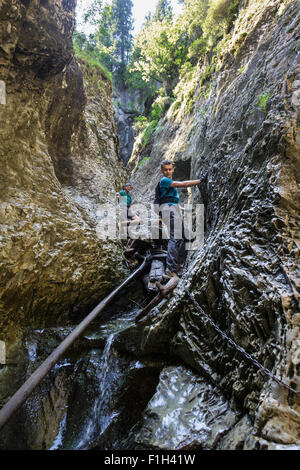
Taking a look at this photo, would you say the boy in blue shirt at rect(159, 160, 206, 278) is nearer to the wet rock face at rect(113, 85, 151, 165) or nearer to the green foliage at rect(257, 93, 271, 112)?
the green foliage at rect(257, 93, 271, 112)

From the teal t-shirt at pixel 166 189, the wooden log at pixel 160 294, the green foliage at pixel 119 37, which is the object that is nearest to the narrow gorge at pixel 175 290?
the wooden log at pixel 160 294

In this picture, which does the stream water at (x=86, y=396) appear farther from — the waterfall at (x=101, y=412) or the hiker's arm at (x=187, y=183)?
the hiker's arm at (x=187, y=183)

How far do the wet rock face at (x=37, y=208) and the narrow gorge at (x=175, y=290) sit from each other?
0.08 feet

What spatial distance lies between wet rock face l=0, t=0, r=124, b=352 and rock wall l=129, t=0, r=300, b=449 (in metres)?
1.92

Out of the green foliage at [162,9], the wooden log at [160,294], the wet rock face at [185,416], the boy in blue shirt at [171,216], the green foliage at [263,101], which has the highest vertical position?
the green foliage at [162,9]

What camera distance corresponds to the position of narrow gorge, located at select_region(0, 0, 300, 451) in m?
2.20

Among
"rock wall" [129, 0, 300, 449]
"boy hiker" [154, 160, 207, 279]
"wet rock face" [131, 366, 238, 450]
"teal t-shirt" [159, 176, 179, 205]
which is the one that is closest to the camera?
"rock wall" [129, 0, 300, 449]

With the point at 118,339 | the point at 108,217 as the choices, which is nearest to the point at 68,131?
the point at 108,217

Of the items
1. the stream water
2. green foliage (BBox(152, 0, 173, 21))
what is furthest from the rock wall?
green foliage (BBox(152, 0, 173, 21))

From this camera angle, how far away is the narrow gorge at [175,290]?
220cm

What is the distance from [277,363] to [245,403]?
50 cm

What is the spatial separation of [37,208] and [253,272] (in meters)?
3.84

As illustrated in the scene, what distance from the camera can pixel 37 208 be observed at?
14.8 feet

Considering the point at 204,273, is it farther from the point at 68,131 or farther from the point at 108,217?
the point at 68,131
